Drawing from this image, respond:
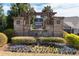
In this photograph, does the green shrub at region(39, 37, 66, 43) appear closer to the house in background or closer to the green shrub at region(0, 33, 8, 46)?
the house in background

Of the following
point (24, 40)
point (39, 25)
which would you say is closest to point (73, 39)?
point (39, 25)

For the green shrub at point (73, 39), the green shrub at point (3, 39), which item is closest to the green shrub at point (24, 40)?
the green shrub at point (3, 39)

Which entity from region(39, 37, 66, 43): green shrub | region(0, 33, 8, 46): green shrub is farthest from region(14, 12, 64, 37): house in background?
region(0, 33, 8, 46): green shrub

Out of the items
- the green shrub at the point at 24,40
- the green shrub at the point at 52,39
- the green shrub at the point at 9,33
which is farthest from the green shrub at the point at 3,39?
the green shrub at the point at 52,39

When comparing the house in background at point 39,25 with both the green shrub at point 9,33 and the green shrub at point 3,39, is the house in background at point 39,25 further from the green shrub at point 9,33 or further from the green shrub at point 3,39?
the green shrub at point 3,39

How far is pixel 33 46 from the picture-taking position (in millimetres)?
9273

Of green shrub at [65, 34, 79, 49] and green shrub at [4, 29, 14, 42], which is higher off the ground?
green shrub at [4, 29, 14, 42]

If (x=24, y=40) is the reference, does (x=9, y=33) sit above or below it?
above

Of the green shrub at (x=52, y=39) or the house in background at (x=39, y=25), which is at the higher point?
the house in background at (x=39, y=25)

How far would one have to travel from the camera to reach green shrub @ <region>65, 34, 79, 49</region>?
30.2 ft

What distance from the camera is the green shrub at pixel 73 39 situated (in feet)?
30.2

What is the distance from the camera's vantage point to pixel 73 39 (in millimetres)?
9242

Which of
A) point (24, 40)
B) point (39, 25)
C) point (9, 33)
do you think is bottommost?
point (24, 40)

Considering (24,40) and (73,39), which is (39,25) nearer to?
(24,40)
